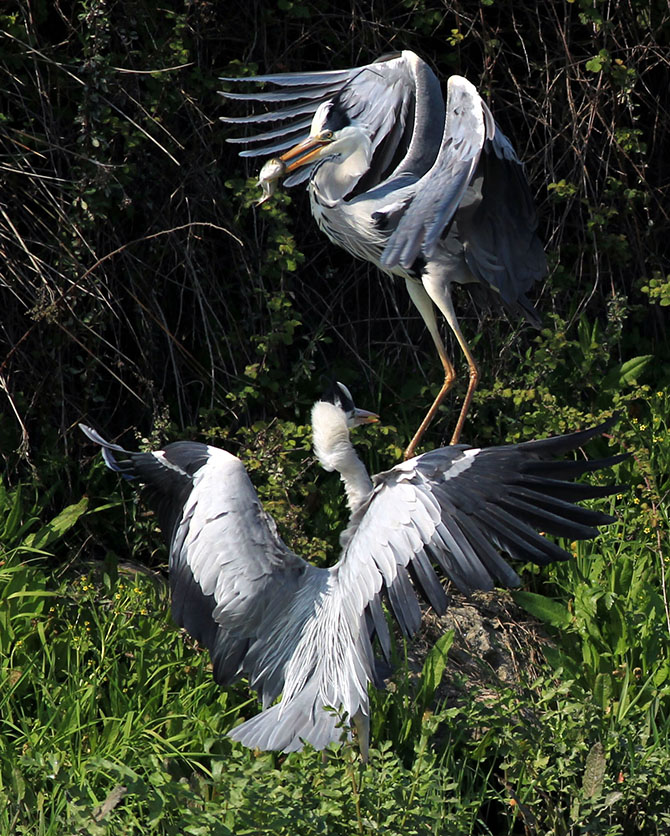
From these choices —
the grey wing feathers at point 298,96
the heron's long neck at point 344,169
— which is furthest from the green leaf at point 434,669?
the grey wing feathers at point 298,96

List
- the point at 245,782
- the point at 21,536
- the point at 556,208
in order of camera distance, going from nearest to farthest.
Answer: the point at 245,782 → the point at 21,536 → the point at 556,208

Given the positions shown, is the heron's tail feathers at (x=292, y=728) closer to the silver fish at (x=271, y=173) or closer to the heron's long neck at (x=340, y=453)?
the heron's long neck at (x=340, y=453)

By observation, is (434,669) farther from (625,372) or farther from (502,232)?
(625,372)

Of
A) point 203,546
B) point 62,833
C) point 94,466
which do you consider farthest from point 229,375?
point 62,833

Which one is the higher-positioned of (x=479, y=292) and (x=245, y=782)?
(x=479, y=292)

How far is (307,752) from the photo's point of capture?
2.72 m

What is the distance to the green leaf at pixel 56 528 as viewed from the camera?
151 inches

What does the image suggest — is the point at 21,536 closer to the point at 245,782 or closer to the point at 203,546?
the point at 203,546

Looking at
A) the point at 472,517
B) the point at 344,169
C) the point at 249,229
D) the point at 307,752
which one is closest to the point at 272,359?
the point at 249,229

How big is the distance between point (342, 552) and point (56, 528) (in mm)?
1300

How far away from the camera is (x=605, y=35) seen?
14.9 feet

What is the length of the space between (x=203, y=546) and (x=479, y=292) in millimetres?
1093

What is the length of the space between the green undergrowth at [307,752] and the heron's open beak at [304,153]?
1088 mm

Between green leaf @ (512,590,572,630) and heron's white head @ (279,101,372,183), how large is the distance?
1.37 meters
